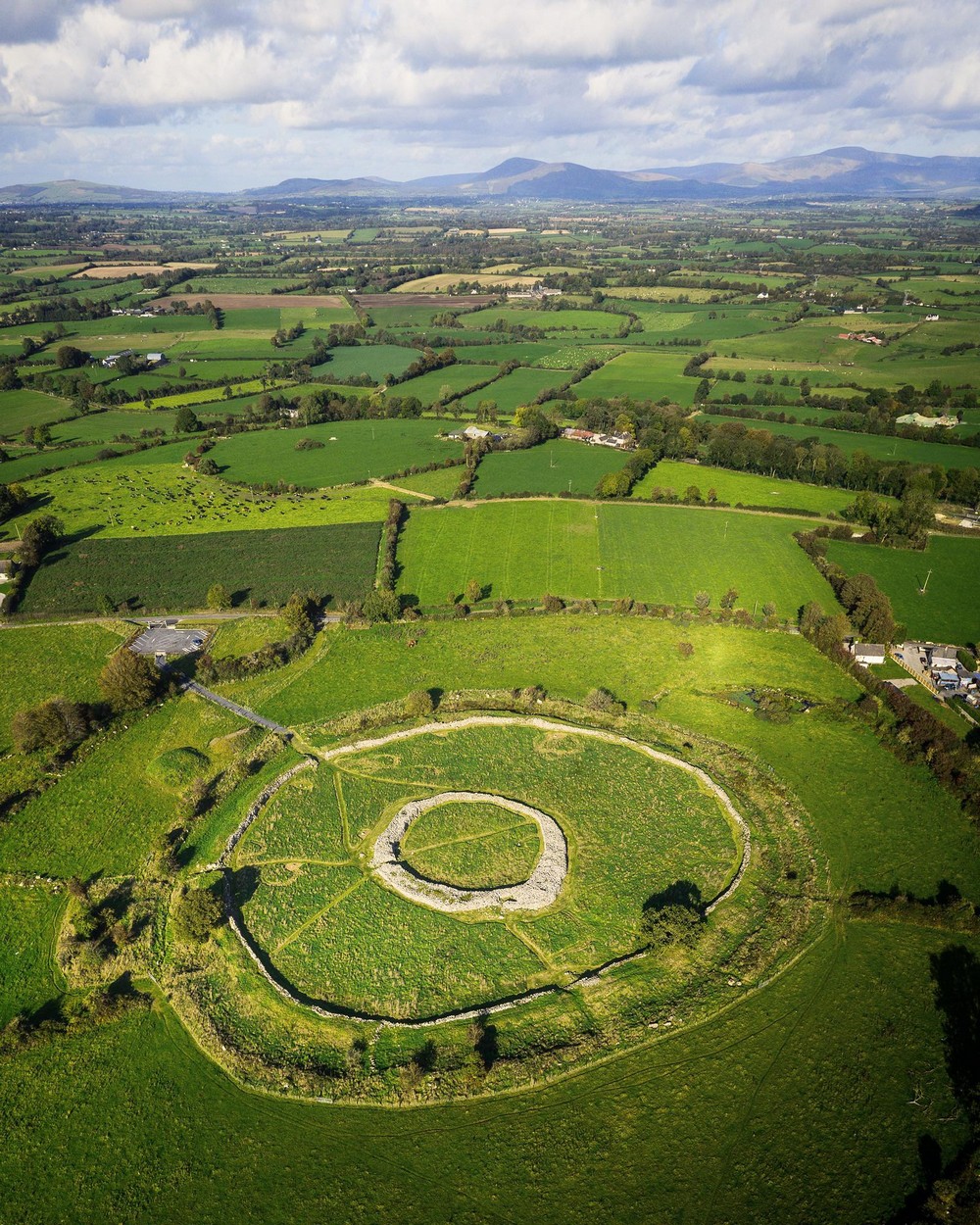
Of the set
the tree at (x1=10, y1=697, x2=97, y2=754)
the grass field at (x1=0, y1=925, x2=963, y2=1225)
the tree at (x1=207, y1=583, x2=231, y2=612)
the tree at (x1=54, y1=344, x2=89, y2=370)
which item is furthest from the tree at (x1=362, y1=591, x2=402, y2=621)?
the tree at (x1=54, y1=344, x2=89, y2=370)

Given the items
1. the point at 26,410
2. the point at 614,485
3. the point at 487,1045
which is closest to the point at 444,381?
the point at 614,485

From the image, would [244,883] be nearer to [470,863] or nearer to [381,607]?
[470,863]

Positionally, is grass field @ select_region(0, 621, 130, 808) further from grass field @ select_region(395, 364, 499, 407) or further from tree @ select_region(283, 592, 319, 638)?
grass field @ select_region(395, 364, 499, 407)

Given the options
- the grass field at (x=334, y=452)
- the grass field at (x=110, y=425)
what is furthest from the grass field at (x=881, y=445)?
the grass field at (x=110, y=425)

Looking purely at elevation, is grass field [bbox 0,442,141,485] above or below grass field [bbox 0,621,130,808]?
A: above

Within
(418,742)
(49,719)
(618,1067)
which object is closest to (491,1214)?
(618,1067)

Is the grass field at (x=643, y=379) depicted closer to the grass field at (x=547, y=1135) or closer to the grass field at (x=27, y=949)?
the grass field at (x=547, y=1135)
